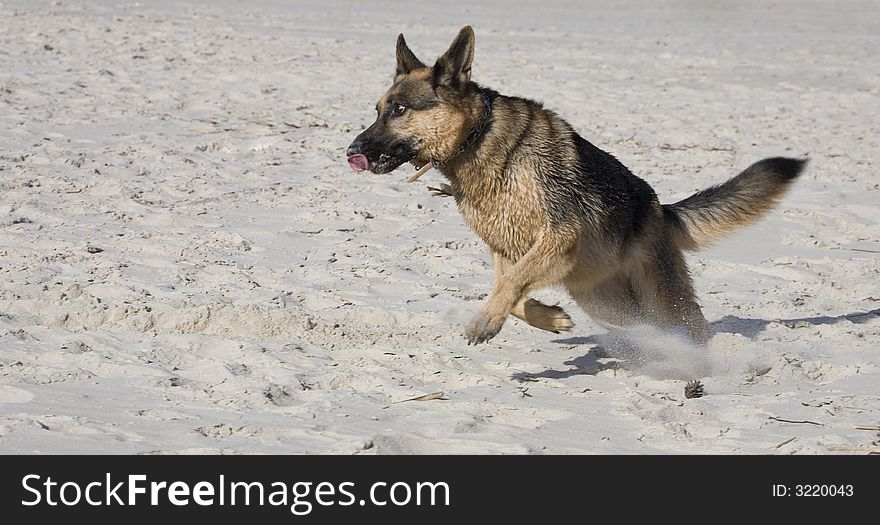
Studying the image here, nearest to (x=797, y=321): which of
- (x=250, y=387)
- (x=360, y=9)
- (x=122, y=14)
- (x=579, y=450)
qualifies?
(x=579, y=450)

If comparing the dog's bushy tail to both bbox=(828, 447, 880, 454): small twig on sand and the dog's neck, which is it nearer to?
the dog's neck

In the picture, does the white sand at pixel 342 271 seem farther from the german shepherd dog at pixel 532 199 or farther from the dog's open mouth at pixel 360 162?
the dog's open mouth at pixel 360 162

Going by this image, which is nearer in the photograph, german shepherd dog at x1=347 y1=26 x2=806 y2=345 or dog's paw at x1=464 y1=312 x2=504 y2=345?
dog's paw at x1=464 y1=312 x2=504 y2=345

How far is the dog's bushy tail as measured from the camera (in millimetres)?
6691

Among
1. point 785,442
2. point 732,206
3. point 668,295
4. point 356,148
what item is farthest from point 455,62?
point 785,442

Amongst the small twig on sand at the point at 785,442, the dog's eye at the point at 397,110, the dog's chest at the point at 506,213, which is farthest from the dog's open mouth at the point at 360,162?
the small twig on sand at the point at 785,442

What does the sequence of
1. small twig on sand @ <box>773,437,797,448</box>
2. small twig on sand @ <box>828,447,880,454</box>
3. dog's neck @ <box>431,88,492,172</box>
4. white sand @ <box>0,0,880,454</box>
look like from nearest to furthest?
small twig on sand @ <box>828,447,880,454</box> < small twig on sand @ <box>773,437,797,448</box> < white sand @ <box>0,0,880,454</box> < dog's neck @ <box>431,88,492,172</box>

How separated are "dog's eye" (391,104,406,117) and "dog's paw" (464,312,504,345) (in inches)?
48.9

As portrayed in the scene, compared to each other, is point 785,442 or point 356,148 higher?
point 356,148

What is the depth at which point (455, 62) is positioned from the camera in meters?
6.18

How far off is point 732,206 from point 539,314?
147 cm

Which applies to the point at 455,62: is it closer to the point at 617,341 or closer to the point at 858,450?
the point at 617,341

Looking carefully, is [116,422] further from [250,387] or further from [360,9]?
[360,9]

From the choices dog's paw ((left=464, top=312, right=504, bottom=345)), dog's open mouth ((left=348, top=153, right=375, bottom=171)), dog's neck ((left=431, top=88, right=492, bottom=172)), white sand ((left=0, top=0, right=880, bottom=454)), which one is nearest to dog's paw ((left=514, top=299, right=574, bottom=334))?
white sand ((left=0, top=0, right=880, bottom=454))
